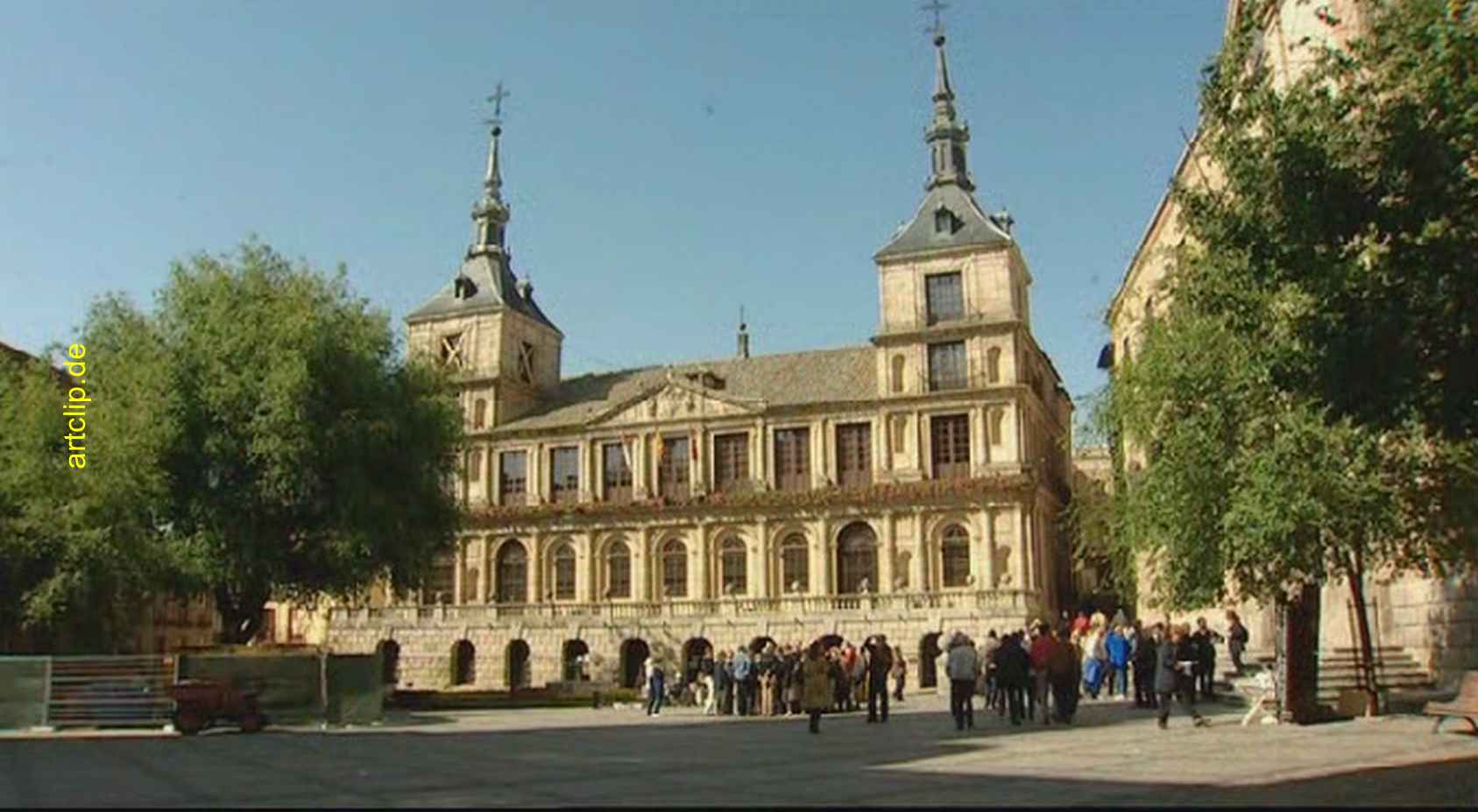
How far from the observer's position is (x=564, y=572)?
56.5 metres

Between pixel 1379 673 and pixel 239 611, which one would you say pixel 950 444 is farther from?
pixel 239 611

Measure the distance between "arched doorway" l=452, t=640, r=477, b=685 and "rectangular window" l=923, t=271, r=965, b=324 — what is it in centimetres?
2382

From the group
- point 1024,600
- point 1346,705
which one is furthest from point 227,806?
point 1024,600

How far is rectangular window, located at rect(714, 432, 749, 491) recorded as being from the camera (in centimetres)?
5472

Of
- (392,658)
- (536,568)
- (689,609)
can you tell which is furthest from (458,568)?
(689,609)

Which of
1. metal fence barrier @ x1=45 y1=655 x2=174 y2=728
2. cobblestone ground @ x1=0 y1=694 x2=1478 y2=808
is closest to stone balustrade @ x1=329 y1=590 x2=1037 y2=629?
metal fence barrier @ x1=45 y1=655 x2=174 y2=728

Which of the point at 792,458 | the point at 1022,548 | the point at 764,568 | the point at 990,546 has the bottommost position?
the point at 764,568

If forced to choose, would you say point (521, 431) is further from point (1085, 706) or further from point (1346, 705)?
point (1346, 705)

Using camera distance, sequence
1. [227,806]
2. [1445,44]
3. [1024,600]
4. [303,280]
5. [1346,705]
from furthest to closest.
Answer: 1. [1024,600]
2. [303,280]
3. [1346,705]
4. [1445,44]
5. [227,806]

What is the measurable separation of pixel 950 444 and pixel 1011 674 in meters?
30.4

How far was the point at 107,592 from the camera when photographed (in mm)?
28188

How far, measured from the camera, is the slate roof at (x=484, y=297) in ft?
203

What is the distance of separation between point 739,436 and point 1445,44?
42.7 meters

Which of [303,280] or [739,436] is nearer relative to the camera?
[303,280]
